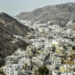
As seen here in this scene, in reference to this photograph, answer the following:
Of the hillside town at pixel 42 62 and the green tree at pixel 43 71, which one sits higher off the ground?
the hillside town at pixel 42 62

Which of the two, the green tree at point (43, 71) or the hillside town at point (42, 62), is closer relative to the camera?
the green tree at point (43, 71)

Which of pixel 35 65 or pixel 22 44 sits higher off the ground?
pixel 22 44

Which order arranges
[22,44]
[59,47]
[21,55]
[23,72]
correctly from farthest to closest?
[22,44]
[59,47]
[21,55]
[23,72]

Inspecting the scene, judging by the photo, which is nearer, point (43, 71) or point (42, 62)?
point (43, 71)

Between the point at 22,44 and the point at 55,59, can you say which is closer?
the point at 55,59

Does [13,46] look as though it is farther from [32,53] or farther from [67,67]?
[67,67]

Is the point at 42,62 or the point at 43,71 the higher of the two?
the point at 42,62

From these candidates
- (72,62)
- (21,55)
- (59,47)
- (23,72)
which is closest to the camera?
(23,72)

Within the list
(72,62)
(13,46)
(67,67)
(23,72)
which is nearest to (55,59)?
(72,62)

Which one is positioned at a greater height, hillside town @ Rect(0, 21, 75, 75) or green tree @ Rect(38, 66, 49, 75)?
hillside town @ Rect(0, 21, 75, 75)

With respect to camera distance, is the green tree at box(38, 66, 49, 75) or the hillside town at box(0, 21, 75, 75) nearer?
the green tree at box(38, 66, 49, 75)
